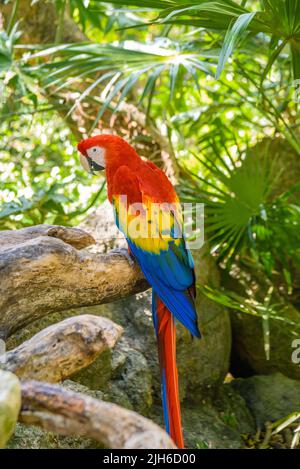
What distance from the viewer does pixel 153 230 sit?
137cm

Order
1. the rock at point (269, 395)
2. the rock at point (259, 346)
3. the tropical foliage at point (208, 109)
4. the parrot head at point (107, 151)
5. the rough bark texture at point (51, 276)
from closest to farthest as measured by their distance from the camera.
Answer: the rough bark texture at point (51, 276), the parrot head at point (107, 151), the tropical foliage at point (208, 109), the rock at point (269, 395), the rock at point (259, 346)

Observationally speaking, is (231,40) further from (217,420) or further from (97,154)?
(217,420)

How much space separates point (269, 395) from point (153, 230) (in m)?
0.89

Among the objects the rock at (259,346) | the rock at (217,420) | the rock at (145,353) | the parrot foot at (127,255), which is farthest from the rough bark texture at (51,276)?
the rock at (259,346)

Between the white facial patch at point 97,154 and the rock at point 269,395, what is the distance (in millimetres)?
1010

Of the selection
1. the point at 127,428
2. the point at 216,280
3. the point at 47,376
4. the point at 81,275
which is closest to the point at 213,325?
the point at 216,280

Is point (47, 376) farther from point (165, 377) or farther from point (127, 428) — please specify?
point (165, 377)

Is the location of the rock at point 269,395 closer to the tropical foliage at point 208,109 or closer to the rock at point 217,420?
the rock at point 217,420

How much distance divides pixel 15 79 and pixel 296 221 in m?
1.15

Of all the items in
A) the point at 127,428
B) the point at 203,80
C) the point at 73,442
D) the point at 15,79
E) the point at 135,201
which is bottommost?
the point at 73,442

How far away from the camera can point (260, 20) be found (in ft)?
4.95

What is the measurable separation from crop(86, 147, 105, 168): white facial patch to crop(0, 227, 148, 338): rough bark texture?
0.71 ft

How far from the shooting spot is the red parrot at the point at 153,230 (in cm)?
131

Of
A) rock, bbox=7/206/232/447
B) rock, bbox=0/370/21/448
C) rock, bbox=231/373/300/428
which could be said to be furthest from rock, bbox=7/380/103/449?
rock, bbox=231/373/300/428
